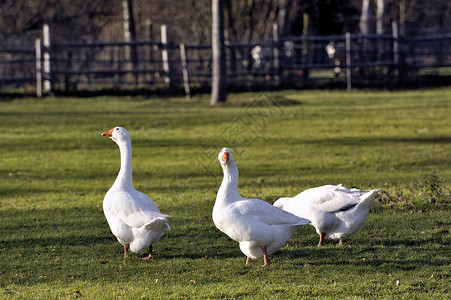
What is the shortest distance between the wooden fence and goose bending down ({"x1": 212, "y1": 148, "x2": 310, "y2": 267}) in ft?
67.4

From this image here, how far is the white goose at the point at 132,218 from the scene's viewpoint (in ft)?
23.0

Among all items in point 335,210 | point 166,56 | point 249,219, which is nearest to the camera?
point 249,219

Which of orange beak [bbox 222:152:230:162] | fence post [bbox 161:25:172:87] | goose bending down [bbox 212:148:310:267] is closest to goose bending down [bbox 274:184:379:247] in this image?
goose bending down [bbox 212:148:310:267]

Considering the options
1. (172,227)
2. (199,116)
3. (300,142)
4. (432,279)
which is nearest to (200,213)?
(172,227)

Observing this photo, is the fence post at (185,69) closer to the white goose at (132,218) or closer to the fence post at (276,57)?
the fence post at (276,57)

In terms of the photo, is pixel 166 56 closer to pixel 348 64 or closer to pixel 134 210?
pixel 348 64

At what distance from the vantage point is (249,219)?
6.73 m

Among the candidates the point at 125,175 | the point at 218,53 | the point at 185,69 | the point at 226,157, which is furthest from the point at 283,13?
the point at 226,157

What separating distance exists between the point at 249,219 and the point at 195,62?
75.1ft

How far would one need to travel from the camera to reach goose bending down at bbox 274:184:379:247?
24.4ft

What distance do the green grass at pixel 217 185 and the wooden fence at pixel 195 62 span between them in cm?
199

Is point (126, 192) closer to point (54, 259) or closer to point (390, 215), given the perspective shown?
point (54, 259)

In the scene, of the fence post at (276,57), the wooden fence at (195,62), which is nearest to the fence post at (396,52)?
the wooden fence at (195,62)

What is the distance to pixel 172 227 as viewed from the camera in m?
9.14
